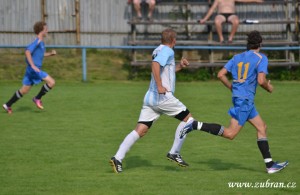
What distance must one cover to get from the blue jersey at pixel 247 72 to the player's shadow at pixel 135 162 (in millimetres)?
1646

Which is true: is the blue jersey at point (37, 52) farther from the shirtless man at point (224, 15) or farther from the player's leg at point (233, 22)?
the player's leg at point (233, 22)

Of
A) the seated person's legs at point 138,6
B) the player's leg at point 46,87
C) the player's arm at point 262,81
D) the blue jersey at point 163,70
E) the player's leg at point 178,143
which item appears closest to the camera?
the player's arm at point 262,81

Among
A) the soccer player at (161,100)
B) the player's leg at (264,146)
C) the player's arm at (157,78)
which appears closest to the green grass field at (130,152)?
the player's leg at (264,146)

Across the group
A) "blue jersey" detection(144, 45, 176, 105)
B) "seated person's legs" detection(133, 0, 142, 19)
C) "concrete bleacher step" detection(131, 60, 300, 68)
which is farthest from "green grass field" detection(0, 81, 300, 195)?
"seated person's legs" detection(133, 0, 142, 19)

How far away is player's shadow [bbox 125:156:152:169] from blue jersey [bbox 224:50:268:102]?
1.65 meters

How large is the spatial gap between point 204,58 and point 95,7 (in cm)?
385

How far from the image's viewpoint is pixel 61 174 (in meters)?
9.45

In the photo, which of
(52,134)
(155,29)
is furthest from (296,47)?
(52,134)

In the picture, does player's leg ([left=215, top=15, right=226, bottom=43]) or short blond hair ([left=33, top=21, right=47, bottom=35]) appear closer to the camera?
short blond hair ([left=33, top=21, right=47, bottom=35])

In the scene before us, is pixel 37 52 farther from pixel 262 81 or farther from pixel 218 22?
pixel 218 22

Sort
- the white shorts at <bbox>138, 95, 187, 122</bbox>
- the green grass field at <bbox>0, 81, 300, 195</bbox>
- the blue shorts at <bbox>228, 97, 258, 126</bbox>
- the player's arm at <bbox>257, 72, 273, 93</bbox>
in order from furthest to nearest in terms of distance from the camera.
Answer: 1. the white shorts at <bbox>138, 95, 187, 122</bbox>
2. the blue shorts at <bbox>228, 97, 258, 126</bbox>
3. the player's arm at <bbox>257, 72, 273, 93</bbox>
4. the green grass field at <bbox>0, 81, 300, 195</bbox>

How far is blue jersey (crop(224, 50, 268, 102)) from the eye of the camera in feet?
30.8

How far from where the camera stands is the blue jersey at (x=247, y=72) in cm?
939

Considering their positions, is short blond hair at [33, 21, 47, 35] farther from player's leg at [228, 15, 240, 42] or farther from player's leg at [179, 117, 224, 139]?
player's leg at [228, 15, 240, 42]
